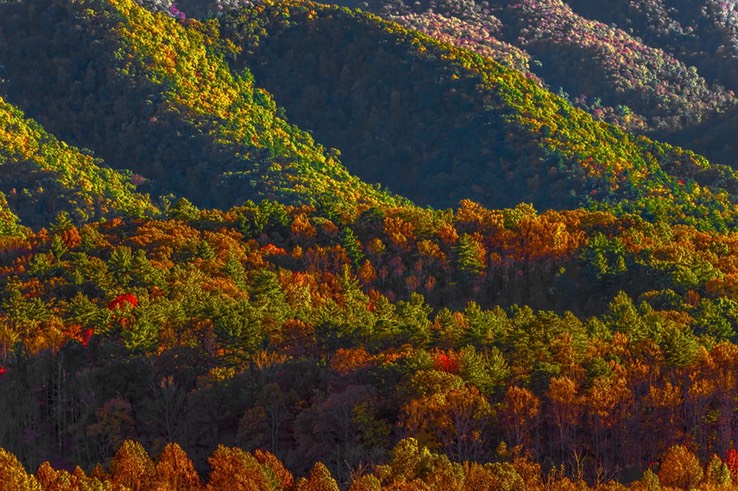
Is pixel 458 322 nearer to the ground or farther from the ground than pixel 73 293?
farther from the ground

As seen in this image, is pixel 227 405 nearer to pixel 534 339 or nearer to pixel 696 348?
pixel 534 339

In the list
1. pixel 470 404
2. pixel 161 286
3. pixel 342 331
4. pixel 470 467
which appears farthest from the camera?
pixel 161 286

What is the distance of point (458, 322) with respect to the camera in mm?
154625

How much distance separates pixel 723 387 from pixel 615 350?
13.4 metres

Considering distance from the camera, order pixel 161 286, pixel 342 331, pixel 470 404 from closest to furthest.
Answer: pixel 470 404, pixel 342 331, pixel 161 286

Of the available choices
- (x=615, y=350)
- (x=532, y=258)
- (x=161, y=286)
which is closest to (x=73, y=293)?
(x=161, y=286)

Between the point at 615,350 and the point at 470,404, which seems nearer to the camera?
the point at 470,404

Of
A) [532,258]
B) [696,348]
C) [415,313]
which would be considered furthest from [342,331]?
[532,258]

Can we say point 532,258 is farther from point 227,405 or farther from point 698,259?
point 227,405

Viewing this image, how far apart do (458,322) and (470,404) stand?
96.7ft

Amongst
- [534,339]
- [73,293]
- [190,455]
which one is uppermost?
[534,339]

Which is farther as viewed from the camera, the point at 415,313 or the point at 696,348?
the point at 415,313

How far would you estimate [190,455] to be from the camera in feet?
437

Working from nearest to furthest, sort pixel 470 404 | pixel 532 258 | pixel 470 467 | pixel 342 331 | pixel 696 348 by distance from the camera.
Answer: pixel 470 467, pixel 470 404, pixel 696 348, pixel 342 331, pixel 532 258
